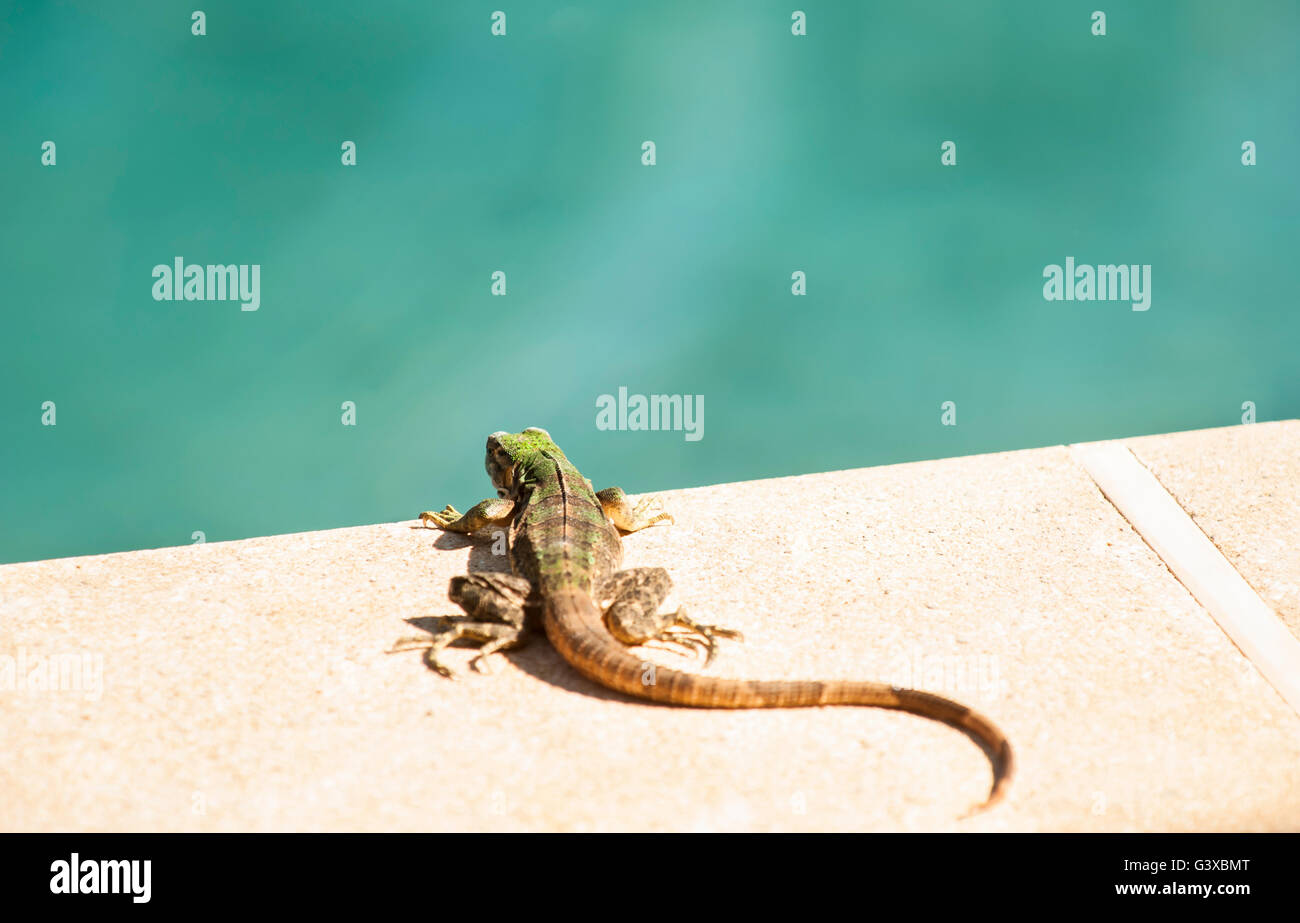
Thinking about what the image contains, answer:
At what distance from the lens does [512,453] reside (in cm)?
743

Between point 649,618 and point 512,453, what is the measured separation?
2.20 metres

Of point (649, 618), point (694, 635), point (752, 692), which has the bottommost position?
point (752, 692)

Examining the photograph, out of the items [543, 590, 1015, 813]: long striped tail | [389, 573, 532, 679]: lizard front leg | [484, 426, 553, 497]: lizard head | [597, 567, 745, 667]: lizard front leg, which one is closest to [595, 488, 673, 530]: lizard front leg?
[484, 426, 553, 497]: lizard head

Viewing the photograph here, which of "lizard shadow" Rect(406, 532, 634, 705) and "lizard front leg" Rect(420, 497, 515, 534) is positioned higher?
"lizard front leg" Rect(420, 497, 515, 534)

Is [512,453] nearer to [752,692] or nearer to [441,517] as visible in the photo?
[441,517]

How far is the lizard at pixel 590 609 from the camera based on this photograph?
504cm

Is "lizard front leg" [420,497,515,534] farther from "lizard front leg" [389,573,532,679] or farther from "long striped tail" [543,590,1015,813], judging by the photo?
"long striped tail" [543,590,1015,813]

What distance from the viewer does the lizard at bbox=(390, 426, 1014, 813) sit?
5.04 meters

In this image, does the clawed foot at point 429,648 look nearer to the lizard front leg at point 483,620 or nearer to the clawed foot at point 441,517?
the lizard front leg at point 483,620

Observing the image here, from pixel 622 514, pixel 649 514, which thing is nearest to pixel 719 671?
pixel 622 514

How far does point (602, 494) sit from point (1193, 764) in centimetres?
377

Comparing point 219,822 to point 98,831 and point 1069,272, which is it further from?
point 1069,272

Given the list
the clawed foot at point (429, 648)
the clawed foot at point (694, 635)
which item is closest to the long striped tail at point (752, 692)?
the clawed foot at point (694, 635)

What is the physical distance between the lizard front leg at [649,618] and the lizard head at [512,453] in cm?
161
